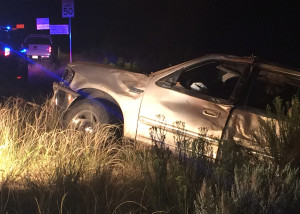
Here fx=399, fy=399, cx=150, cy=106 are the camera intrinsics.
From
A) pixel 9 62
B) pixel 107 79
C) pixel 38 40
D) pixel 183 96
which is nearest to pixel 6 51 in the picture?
pixel 9 62

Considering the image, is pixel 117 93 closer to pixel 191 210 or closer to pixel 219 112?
pixel 219 112

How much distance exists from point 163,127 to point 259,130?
4.33ft

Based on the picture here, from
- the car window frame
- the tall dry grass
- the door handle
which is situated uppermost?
the car window frame

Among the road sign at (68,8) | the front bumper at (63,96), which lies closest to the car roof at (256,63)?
the front bumper at (63,96)

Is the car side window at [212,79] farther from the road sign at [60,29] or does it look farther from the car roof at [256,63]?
the road sign at [60,29]

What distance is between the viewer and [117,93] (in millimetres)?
5762

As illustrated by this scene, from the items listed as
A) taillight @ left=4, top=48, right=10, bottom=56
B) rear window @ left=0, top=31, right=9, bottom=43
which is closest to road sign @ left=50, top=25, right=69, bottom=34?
rear window @ left=0, top=31, right=9, bottom=43

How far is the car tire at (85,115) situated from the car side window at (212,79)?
123 centimetres

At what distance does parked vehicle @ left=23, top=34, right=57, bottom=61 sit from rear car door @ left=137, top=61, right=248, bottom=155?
15189 mm

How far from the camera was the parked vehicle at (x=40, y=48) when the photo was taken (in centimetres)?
1961

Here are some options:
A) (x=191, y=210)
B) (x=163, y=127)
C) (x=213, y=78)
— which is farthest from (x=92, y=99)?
(x=191, y=210)

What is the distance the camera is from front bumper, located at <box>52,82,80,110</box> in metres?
6.12

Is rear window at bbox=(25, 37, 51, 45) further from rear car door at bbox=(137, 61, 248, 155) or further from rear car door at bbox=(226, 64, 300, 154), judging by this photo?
rear car door at bbox=(226, 64, 300, 154)

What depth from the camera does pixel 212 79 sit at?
5848mm
